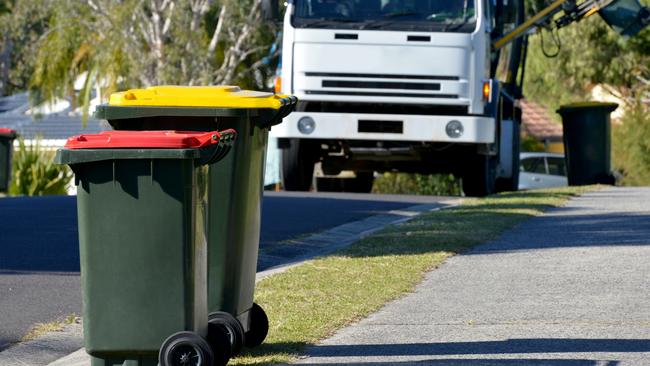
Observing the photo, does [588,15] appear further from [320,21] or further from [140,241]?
[140,241]

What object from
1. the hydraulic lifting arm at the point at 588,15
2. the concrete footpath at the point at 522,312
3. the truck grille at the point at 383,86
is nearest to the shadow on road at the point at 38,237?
the concrete footpath at the point at 522,312

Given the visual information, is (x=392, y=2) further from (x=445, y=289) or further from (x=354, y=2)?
(x=445, y=289)

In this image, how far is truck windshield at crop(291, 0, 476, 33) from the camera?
1577 cm

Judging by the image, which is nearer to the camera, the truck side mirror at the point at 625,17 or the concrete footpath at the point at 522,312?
the concrete footpath at the point at 522,312

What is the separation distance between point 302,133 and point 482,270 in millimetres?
7524

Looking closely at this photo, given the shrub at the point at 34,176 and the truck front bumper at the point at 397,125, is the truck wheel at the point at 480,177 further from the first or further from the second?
the shrub at the point at 34,176

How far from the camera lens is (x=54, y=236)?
10.8m

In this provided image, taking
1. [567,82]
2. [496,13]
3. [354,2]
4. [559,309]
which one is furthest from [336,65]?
[567,82]

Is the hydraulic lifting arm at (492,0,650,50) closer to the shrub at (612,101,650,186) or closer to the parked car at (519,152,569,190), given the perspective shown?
the parked car at (519,152,569,190)

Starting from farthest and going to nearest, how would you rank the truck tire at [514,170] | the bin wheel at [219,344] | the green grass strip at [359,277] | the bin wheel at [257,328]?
1. the truck tire at [514,170]
2. the green grass strip at [359,277]
3. the bin wheel at [257,328]
4. the bin wheel at [219,344]

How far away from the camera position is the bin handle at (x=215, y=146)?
17.3 ft

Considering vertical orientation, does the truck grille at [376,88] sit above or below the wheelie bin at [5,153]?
above

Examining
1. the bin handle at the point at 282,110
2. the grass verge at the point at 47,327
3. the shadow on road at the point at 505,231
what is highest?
the bin handle at the point at 282,110

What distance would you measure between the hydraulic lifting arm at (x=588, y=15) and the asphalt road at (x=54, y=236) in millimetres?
2422
